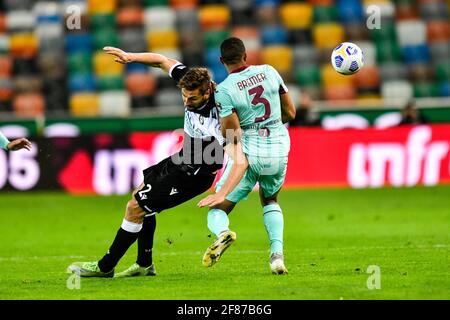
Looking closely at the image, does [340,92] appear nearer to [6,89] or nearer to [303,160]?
[303,160]

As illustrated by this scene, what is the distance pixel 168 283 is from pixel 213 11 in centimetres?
1632

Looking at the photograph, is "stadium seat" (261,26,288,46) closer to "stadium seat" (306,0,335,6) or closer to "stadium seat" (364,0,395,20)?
"stadium seat" (306,0,335,6)

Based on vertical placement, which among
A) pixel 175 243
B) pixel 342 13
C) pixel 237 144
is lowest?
pixel 175 243

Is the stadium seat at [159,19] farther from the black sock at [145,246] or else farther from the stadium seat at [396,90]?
the black sock at [145,246]

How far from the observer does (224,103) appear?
8.77 meters

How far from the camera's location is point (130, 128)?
18547mm

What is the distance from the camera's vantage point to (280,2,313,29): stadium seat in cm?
2430

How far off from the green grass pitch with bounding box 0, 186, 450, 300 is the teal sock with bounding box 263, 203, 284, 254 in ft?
0.91

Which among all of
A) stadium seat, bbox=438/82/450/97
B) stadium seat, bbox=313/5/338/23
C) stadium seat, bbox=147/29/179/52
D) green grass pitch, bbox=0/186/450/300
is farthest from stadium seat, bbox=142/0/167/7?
green grass pitch, bbox=0/186/450/300

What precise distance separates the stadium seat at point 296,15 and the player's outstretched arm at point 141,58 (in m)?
15.5

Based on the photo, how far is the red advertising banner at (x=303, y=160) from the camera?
1709cm

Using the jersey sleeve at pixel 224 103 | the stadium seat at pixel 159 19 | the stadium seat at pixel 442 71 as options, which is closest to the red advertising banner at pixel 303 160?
the stadium seat at pixel 442 71
